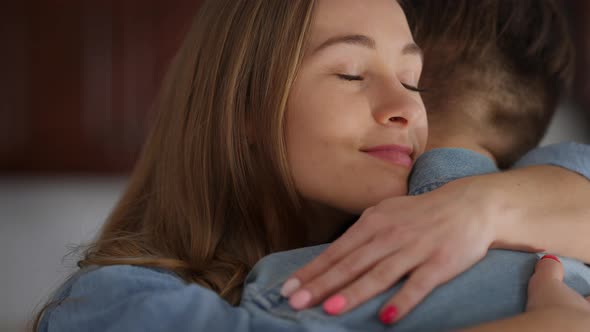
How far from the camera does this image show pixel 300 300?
2.14 ft

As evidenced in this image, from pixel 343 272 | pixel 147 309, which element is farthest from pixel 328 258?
pixel 147 309

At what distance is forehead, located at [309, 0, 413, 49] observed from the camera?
3.11ft

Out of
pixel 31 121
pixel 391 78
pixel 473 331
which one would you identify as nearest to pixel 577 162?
pixel 391 78

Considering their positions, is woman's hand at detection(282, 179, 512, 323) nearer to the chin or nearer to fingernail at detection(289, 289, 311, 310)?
fingernail at detection(289, 289, 311, 310)

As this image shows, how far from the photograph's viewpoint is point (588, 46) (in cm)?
284

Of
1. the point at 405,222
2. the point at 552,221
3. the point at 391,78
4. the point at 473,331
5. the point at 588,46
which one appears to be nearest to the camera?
the point at 473,331

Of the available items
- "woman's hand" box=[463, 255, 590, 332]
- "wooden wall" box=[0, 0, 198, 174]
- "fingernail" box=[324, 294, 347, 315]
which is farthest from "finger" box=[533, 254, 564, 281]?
"wooden wall" box=[0, 0, 198, 174]

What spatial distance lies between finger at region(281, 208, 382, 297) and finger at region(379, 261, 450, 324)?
0.07 m

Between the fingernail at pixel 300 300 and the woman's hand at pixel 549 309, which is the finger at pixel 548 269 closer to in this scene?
the woman's hand at pixel 549 309

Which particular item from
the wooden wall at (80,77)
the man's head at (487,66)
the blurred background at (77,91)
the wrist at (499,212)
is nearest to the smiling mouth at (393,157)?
the wrist at (499,212)

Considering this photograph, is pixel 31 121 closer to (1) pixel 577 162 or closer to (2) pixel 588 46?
(2) pixel 588 46

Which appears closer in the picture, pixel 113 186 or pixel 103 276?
pixel 103 276

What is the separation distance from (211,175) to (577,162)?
1.84 feet

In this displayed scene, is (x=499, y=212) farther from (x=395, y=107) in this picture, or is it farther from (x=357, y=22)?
(x=357, y=22)
